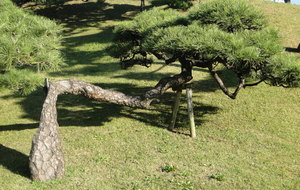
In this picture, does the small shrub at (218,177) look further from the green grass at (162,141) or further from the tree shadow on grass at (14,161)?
the tree shadow on grass at (14,161)

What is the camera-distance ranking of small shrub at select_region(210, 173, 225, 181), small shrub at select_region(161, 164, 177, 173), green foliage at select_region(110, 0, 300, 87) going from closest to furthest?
small shrub at select_region(210, 173, 225, 181) < small shrub at select_region(161, 164, 177, 173) < green foliage at select_region(110, 0, 300, 87)

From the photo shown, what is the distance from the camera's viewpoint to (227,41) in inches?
394

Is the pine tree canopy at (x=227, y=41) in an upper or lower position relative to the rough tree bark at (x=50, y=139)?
upper

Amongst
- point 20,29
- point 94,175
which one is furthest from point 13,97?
point 94,175

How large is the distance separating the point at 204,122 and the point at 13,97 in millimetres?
10213

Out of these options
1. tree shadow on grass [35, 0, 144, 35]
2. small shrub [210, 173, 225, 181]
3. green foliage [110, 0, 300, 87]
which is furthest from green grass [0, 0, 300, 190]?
tree shadow on grass [35, 0, 144, 35]

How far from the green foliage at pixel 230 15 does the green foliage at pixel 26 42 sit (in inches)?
204

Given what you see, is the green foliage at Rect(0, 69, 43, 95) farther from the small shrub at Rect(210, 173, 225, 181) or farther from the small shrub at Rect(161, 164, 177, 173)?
the small shrub at Rect(210, 173, 225, 181)

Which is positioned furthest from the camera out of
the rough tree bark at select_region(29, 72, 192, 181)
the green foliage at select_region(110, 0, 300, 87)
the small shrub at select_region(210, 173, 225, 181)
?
the green foliage at select_region(110, 0, 300, 87)

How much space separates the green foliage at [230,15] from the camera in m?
11.5

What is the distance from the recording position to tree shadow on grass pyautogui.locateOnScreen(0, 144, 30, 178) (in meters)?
9.60

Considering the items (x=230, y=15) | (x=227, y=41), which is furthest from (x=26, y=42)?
(x=230, y=15)

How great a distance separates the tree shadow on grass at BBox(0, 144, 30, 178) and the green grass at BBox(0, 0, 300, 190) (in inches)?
1.1

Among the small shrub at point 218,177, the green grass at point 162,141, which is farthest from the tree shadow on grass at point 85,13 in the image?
the small shrub at point 218,177
